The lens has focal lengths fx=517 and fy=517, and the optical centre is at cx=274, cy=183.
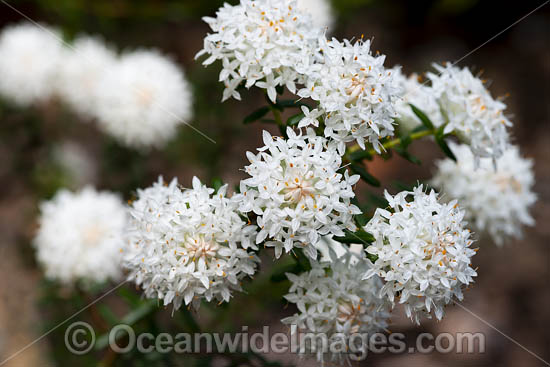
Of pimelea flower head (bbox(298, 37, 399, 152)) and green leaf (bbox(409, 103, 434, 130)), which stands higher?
green leaf (bbox(409, 103, 434, 130))

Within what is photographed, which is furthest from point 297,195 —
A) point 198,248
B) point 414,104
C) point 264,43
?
point 414,104

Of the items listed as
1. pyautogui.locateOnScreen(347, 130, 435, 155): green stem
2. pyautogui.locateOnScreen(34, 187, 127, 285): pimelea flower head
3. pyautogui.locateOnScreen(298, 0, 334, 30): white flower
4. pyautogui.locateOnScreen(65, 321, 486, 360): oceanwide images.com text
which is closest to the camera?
pyautogui.locateOnScreen(65, 321, 486, 360): oceanwide images.com text

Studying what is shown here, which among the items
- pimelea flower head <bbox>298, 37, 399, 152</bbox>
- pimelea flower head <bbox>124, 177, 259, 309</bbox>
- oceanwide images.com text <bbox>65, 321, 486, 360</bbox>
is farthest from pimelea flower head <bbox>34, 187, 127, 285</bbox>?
pimelea flower head <bbox>298, 37, 399, 152</bbox>

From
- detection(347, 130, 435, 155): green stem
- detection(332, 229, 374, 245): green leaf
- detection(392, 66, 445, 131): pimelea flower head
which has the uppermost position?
detection(392, 66, 445, 131): pimelea flower head

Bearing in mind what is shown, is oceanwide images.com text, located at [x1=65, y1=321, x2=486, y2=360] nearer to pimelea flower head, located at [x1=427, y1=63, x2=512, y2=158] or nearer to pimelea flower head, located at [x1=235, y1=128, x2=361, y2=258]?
pimelea flower head, located at [x1=235, y1=128, x2=361, y2=258]

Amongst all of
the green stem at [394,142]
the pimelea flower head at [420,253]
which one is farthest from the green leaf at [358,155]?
the pimelea flower head at [420,253]

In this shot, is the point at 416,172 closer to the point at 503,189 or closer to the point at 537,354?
the point at 537,354

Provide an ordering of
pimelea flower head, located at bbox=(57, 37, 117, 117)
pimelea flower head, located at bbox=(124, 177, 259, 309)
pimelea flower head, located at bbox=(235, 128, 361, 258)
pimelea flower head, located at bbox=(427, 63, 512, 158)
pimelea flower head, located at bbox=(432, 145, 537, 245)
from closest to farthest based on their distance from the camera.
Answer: pimelea flower head, located at bbox=(235, 128, 361, 258) < pimelea flower head, located at bbox=(124, 177, 259, 309) < pimelea flower head, located at bbox=(427, 63, 512, 158) < pimelea flower head, located at bbox=(432, 145, 537, 245) < pimelea flower head, located at bbox=(57, 37, 117, 117)
